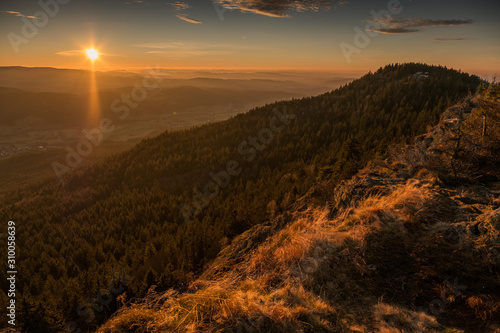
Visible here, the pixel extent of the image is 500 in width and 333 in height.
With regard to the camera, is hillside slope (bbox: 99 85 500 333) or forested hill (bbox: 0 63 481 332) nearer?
hillside slope (bbox: 99 85 500 333)

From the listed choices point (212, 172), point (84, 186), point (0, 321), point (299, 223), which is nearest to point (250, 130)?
point (212, 172)

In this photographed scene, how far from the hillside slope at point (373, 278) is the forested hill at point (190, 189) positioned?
1608 cm

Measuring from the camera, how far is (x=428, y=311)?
5559 mm

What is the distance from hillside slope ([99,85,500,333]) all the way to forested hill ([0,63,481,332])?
1608 cm

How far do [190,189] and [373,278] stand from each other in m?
86.3

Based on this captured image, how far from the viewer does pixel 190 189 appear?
88.8 m

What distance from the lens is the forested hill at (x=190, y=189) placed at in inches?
1442

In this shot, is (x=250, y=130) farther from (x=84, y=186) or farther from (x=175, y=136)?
(x=84, y=186)

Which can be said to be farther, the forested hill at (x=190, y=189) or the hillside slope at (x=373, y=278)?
the forested hill at (x=190, y=189)

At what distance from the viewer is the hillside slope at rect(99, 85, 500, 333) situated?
5309 millimetres

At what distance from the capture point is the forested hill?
36.6 m

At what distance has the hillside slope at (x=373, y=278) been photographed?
5.31 m

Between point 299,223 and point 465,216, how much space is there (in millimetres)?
6186

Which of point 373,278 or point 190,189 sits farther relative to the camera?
point 190,189
